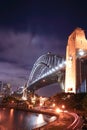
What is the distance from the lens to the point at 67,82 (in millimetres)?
57000

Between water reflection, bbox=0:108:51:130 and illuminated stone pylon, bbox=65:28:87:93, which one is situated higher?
illuminated stone pylon, bbox=65:28:87:93

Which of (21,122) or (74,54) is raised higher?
(74,54)

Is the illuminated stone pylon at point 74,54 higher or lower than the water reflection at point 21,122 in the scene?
higher

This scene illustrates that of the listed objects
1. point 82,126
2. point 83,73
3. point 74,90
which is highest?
point 83,73

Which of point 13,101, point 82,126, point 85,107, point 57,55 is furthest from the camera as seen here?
point 13,101

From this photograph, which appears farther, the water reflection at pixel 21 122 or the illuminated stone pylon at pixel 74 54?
the illuminated stone pylon at pixel 74 54

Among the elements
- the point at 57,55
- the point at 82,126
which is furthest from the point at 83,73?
the point at 82,126

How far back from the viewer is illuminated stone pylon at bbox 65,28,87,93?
53.8 metres

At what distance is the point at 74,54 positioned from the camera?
55.7 meters

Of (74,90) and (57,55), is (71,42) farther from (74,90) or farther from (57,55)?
(57,55)

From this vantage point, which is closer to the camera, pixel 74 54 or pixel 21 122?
pixel 21 122

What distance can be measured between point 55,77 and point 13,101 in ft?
109

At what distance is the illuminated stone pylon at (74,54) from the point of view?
177ft

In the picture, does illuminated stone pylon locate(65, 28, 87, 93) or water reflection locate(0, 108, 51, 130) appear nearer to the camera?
water reflection locate(0, 108, 51, 130)
